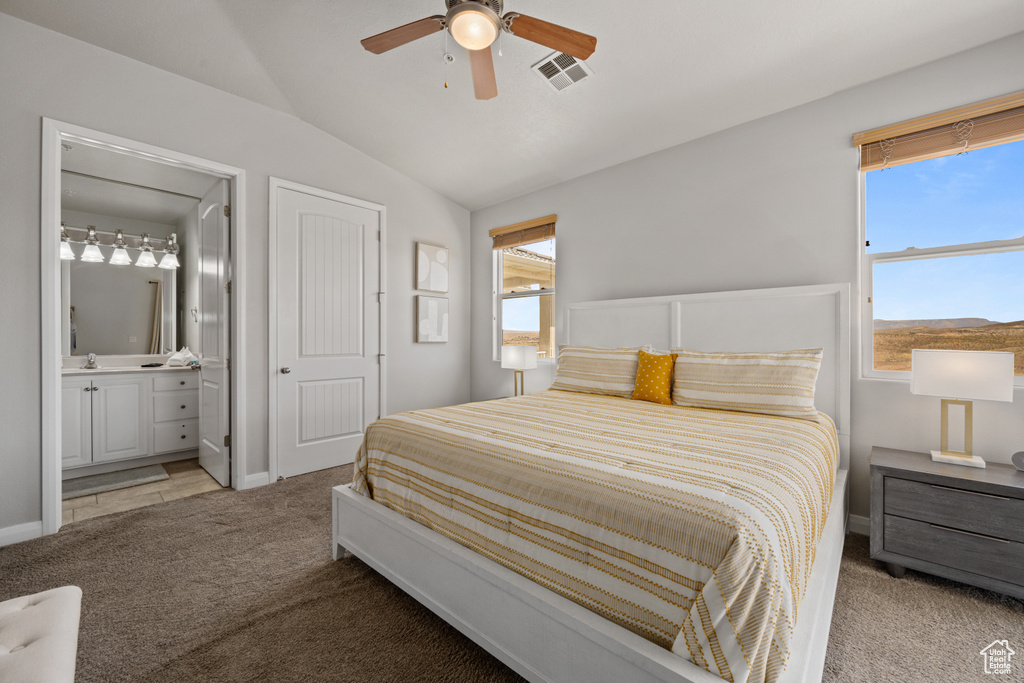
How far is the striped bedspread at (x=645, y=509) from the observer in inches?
37.9

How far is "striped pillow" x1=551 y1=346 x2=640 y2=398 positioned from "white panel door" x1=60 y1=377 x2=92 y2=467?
3714 mm

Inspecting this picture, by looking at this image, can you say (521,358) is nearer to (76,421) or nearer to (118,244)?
(76,421)

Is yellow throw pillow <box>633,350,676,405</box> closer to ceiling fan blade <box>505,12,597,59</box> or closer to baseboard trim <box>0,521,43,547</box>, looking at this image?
ceiling fan blade <box>505,12,597,59</box>

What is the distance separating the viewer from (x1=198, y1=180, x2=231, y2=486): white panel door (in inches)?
126

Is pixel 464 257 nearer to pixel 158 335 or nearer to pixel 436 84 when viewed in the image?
pixel 436 84

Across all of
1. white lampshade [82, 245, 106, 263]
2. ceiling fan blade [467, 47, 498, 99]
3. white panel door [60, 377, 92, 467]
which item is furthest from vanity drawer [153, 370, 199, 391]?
ceiling fan blade [467, 47, 498, 99]

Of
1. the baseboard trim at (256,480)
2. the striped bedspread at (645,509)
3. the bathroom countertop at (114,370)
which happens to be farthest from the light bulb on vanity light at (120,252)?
the striped bedspread at (645,509)

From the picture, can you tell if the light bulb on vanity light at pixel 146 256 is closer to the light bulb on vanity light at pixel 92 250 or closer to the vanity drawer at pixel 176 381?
the light bulb on vanity light at pixel 92 250

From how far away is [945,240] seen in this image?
2.36m

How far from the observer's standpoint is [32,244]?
238cm

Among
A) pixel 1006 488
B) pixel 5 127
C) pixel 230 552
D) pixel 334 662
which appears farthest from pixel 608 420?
pixel 5 127

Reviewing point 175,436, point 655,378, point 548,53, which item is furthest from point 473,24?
point 175,436

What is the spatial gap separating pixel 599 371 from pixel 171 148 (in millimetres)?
3211

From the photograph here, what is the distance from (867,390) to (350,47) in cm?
367
